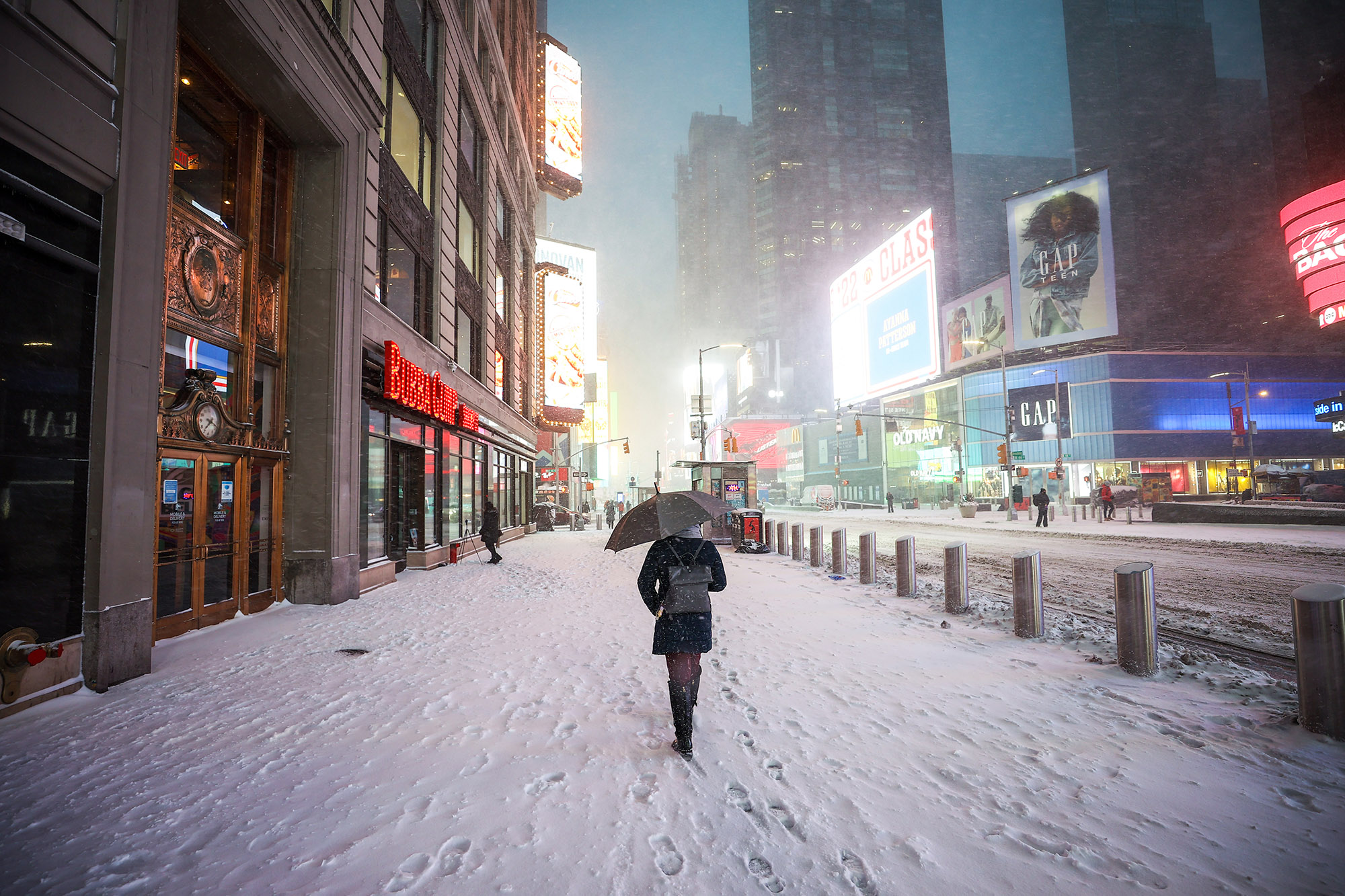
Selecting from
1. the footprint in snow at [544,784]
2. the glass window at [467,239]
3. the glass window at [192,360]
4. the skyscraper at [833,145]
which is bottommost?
the footprint in snow at [544,784]

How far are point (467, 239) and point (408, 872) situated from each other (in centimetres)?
2115

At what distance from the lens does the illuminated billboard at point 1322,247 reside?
3475 centimetres

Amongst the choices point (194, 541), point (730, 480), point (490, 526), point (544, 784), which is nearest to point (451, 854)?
point (544, 784)

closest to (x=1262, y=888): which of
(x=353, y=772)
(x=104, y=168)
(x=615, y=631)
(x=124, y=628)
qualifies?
(x=353, y=772)

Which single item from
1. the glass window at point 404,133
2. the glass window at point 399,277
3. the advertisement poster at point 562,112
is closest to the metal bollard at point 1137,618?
the glass window at point 399,277

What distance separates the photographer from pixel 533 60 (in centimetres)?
3394

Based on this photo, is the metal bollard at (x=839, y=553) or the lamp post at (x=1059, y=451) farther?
the lamp post at (x=1059, y=451)

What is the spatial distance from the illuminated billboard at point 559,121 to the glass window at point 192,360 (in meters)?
29.0

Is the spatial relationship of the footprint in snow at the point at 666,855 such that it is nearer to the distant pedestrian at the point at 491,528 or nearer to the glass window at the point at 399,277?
the glass window at the point at 399,277

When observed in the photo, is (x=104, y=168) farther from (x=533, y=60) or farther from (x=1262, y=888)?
(x=533, y=60)

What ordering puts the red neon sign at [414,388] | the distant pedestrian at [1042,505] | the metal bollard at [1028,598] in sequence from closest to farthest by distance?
the metal bollard at [1028,598] → the red neon sign at [414,388] → the distant pedestrian at [1042,505]

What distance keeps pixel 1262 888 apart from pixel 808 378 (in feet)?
508

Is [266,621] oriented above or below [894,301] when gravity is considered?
below

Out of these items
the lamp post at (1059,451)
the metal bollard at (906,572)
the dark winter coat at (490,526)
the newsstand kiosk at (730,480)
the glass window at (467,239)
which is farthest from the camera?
the lamp post at (1059,451)
